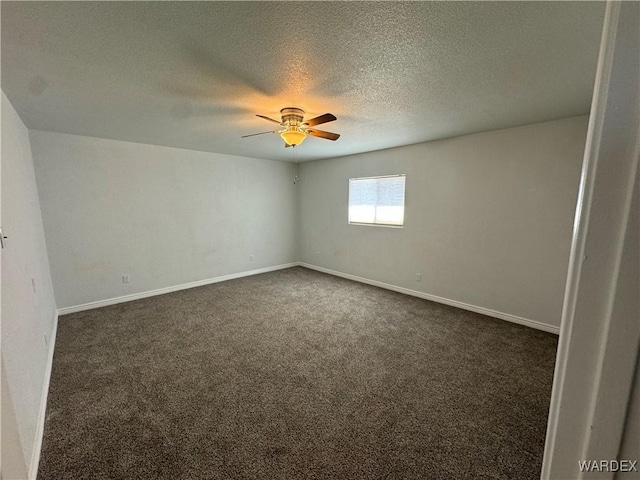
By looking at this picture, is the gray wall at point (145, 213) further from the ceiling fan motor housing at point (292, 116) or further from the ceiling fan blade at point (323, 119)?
the ceiling fan blade at point (323, 119)

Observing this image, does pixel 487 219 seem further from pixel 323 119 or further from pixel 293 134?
pixel 293 134

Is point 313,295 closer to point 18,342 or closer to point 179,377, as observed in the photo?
point 179,377

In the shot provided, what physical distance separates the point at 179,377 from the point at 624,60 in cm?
278

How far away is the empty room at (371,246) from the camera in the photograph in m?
0.38

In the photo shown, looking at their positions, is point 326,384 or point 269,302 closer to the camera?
point 326,384

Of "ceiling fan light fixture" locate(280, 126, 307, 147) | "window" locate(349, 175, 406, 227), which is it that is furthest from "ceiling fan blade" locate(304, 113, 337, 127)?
"window" locate(349, 175, 406, 227)

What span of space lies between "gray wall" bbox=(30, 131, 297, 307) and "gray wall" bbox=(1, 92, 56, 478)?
1.66 ft

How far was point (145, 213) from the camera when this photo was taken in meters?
4.01

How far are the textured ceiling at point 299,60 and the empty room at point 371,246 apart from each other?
17 millimetres

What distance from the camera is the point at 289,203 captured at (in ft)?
19.3

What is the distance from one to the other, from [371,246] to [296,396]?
3075 mm

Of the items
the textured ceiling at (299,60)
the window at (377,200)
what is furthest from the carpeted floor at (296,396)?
the textured ceiling at (299,60)

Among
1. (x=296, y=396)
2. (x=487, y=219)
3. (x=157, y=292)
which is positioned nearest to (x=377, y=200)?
(x=487, y=219)

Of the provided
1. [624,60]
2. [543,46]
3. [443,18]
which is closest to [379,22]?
[443,18]
